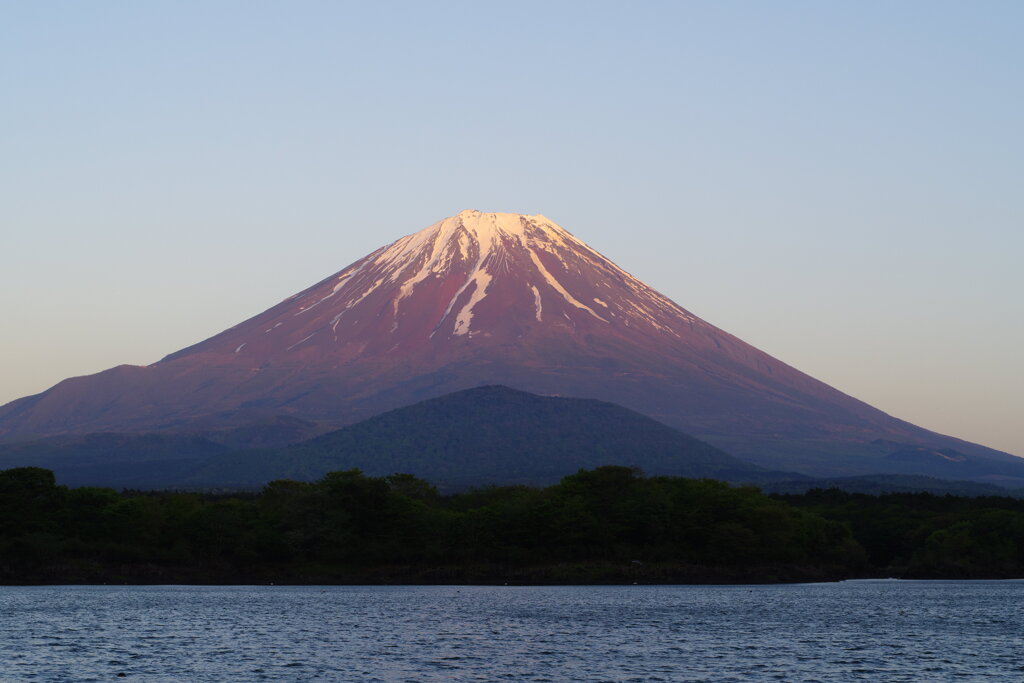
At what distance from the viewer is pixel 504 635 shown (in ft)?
223

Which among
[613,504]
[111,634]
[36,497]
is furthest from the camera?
[613,504]

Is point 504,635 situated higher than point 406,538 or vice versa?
point 406,538

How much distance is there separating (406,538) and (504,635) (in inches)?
1883

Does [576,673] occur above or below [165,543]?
below

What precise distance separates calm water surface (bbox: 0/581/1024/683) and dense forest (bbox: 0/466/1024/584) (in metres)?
7.90

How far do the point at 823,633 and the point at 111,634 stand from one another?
34512 millimetres

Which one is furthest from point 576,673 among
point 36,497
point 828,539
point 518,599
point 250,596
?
point 828,539

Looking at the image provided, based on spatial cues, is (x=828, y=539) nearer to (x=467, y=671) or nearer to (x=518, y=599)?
(x=518, y=599)

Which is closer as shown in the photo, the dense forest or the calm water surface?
the calm water surface

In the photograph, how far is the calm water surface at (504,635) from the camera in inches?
2121

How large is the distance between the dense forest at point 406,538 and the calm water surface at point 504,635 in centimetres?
790

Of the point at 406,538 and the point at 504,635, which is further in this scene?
the point at 406,538

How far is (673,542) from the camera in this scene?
117m

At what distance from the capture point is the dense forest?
109500mm
